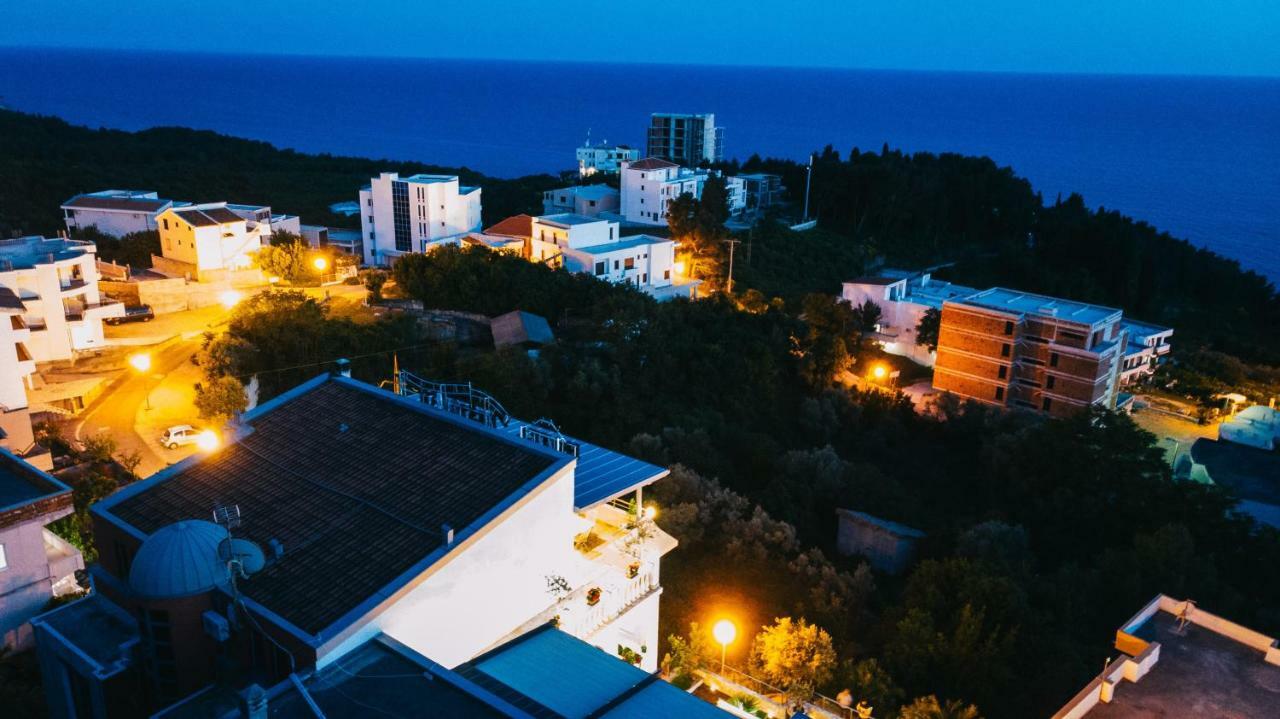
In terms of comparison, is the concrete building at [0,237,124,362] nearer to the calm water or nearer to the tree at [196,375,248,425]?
the tree at [196,375,248,425]

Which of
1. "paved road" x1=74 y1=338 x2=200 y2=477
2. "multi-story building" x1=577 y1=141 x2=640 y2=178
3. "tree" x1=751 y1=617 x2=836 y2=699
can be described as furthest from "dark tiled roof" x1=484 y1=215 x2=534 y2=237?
"multi-story building" x1=577 y1=141 x2=640 y2=178

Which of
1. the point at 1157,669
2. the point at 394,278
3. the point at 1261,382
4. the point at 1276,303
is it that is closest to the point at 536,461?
the point at 1157,669

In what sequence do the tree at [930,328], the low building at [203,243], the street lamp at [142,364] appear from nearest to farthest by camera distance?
1. the street lamp at [142,364]
2. the low building at [203,243]
3. the tree at [930,328]

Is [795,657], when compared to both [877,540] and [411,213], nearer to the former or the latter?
[877,540]

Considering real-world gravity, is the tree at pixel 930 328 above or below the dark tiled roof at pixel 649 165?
below

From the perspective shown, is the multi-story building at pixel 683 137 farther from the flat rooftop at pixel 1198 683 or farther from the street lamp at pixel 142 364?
the flat rooftop at pixel 1198 683

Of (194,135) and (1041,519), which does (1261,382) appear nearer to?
(1041,519)

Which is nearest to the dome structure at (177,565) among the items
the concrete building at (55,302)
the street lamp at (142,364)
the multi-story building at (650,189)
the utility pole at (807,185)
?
the street lamp at (142,364)
